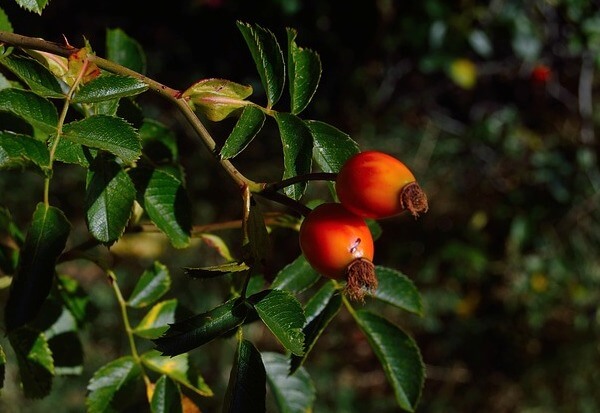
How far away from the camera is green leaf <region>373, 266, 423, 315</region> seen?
1.26 metres

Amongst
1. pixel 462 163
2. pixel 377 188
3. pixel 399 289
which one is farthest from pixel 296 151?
pixel 462 163

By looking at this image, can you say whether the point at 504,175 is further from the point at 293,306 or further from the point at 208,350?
the point at 293,306

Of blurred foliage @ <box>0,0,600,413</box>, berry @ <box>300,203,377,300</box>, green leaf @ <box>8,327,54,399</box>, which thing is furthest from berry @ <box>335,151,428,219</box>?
blurred foliage @ <box>0,0,600,413</box>

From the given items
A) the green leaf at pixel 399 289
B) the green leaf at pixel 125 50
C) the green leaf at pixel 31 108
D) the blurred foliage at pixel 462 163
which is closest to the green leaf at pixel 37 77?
the green leaf at pixel 31 108

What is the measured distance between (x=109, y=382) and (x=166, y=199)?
1.08 feet

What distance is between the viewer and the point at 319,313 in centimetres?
114

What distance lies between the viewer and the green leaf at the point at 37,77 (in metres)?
0.94

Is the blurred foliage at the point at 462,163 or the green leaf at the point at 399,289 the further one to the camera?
the blurred foliage at the point at 462,163

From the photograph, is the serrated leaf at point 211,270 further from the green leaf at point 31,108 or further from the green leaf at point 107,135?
the green leaf at point 31,108

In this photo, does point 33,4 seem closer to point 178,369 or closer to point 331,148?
point 331,148

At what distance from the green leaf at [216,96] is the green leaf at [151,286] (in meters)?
0.43

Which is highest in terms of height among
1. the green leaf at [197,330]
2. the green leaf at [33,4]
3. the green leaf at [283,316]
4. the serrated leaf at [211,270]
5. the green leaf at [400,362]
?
the green leaf at [33,4]

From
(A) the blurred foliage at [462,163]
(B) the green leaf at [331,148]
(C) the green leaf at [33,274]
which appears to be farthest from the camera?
(A) the blurred foliage at [462,163]

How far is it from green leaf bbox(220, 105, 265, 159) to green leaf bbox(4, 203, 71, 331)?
10.2 inches
